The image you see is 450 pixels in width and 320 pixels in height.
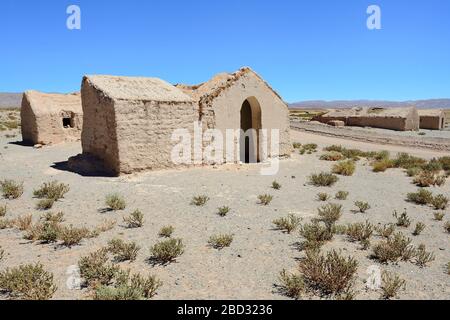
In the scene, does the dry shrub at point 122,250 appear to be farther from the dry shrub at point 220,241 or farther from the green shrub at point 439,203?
the green shrub at point 439,203

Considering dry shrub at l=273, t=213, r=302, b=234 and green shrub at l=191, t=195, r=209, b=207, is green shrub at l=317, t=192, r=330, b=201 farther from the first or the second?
green shrub at l=191, t=195, r=209, b=207

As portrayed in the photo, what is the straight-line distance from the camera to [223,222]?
23.5 ft

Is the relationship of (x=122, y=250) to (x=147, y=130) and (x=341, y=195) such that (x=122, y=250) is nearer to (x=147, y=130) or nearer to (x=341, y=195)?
(x=341, y=195)

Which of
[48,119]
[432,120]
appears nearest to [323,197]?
[48,119]

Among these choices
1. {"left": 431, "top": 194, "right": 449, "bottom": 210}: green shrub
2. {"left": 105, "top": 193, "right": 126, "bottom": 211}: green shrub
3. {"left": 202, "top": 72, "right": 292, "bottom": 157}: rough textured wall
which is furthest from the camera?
{"left": 202, "top": 72, "right": 292, "bottom": 157}: rough textured wall

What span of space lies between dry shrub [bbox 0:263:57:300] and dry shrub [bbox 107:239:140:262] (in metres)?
1.03

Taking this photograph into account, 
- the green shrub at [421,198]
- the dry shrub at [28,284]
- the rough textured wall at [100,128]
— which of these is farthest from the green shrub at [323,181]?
the dry shrub at [28,284]

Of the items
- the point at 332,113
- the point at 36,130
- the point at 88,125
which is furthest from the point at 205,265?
the point at 332,113

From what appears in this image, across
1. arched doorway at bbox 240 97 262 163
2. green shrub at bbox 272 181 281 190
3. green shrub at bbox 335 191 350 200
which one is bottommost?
green shrub at bbox 335 191 350 200

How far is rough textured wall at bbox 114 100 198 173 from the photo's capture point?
10602 millimetres

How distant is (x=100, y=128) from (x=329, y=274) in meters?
8.99

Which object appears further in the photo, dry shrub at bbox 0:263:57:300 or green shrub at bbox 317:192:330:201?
green shrub at bbox 317:192:330:201

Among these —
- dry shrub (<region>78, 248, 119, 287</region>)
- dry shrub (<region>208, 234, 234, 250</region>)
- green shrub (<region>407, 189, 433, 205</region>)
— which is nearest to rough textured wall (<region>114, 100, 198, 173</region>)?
dry shrub (<region>208, 234, 234, 250</region>)
